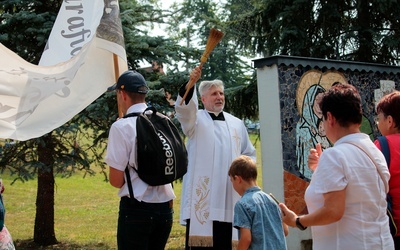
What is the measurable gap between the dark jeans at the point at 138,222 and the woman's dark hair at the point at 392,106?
5.57 feet

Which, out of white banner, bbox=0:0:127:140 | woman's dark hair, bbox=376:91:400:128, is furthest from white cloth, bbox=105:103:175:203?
woman's dark hair, bbox=376:91:400:128

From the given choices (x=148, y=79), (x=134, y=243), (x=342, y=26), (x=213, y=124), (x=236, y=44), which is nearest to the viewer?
(x=134, y=243)

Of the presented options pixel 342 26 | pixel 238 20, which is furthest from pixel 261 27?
pixel 342 26

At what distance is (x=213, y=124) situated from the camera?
578 cm

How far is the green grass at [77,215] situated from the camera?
11242 mm

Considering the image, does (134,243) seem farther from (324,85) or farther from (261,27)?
(261,27)

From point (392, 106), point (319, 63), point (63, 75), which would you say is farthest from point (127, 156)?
point (319, 63)

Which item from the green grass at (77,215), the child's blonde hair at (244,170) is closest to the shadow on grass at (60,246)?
the green grass at (77,215)

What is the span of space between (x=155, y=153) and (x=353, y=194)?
4.82ft

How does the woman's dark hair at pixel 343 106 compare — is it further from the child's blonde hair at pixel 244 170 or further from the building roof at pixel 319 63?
the building roof at pixel 319 63

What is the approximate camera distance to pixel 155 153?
402 cm

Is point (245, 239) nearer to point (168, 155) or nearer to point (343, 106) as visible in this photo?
point (168, 155)

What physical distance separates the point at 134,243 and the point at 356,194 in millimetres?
1629

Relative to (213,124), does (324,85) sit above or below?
above
